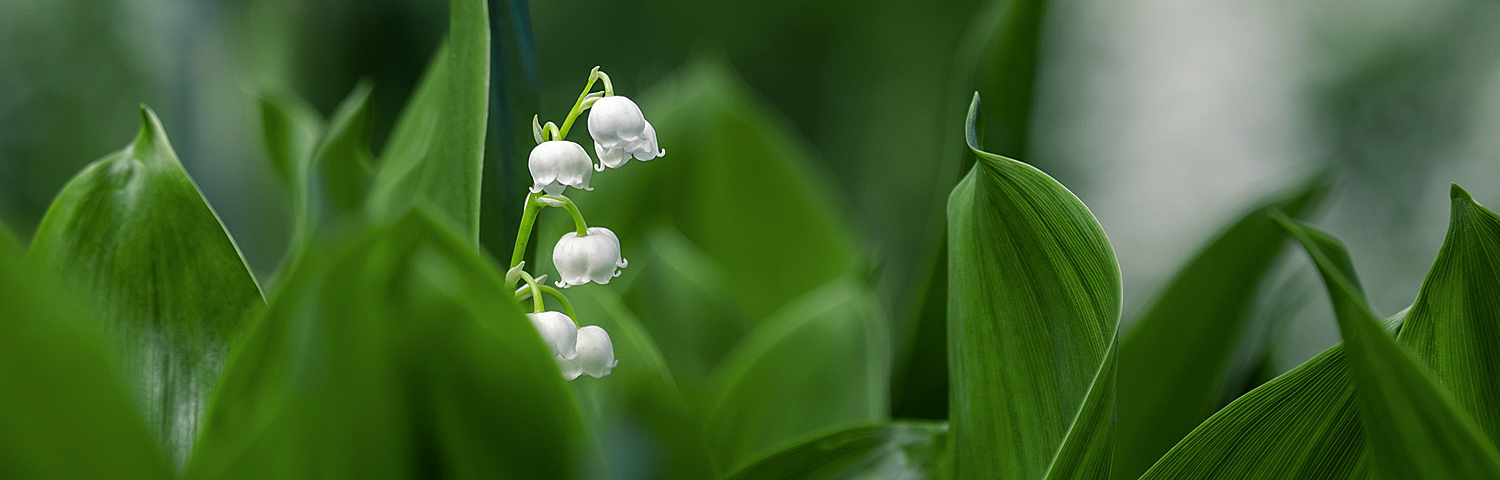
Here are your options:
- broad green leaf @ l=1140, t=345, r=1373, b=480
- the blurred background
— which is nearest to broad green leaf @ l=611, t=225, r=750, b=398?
broad green leaf @ l=1140, t=345, r=1373, b=480

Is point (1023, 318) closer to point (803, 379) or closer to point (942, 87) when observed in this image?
point (803, 379)

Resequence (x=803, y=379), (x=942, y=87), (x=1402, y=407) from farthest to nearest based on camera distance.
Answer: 1. (x=942, y=87)
2. (x=803, y=379)
3. (x=1402, y=407)

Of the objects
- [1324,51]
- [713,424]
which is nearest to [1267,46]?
[1324,51]

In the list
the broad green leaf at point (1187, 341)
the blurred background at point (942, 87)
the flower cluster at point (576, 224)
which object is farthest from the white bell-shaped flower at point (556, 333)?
the blurred background at point (942, 87)

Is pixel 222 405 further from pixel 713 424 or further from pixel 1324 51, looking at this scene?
pixel 1324 51

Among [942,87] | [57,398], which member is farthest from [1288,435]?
[942,87]

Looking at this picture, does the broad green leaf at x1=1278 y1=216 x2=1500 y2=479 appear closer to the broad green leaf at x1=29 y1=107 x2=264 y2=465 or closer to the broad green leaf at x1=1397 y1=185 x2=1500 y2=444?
the broad green leaf at x1=1397 y1=185 x2=1500 y2=444

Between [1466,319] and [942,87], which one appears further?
[942,87]
